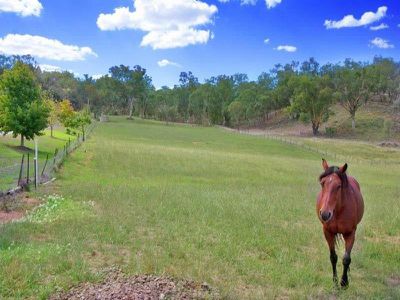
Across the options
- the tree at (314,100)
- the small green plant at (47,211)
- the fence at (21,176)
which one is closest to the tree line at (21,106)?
the fence at (21,176)

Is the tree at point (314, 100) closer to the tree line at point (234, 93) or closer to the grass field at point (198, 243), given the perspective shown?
the tree line at point (234, 93)

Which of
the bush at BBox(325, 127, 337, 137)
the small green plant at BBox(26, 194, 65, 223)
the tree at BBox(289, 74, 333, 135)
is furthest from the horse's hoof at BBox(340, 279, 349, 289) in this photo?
the bush at BBox(325, 127, 337, 137)

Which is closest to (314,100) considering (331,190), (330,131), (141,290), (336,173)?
(330,131)

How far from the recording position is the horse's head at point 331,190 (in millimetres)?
7840

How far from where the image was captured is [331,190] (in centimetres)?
812

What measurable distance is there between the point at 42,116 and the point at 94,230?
31.4 metres

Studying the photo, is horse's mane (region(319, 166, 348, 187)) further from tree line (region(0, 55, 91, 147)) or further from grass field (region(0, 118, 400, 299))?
tree line (region(0, 55, 91, 147))

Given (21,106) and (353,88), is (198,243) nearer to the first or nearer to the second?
(21,106)

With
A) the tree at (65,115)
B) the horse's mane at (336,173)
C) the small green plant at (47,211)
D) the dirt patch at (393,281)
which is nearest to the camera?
the horse's mane at (336,173)

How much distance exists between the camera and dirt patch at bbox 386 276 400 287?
8870mm

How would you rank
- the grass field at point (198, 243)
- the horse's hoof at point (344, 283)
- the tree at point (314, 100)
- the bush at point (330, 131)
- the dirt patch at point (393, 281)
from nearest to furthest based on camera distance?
1. the grass field at point (198, 243)
2. the horse's hoof at point (344, 283)
3. the dirt patch at point (393, 281)
4. the tree at point (314, 100)
5. the bush at point (330, 131)

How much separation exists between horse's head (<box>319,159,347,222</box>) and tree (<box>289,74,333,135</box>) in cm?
8751

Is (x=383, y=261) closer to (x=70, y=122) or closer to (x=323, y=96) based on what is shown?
(x=70, y=122)

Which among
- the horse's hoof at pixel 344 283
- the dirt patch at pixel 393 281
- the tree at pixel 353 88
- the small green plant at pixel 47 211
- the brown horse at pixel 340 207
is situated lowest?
the small green plant at pixel 47 211
